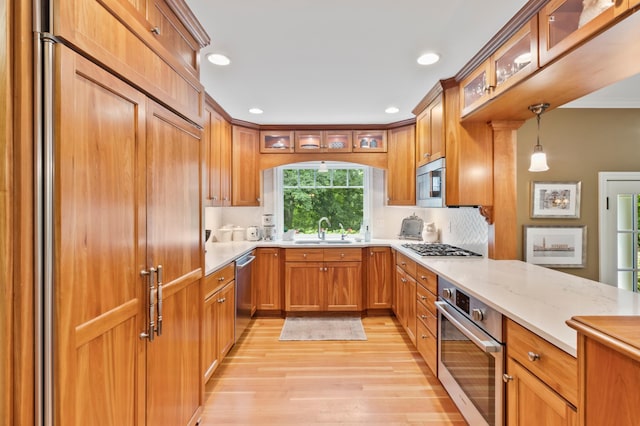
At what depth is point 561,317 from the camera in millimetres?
1230

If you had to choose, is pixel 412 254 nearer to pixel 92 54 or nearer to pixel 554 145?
pixel 554 145

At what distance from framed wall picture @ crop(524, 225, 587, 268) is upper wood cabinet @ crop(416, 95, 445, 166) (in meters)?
0.99

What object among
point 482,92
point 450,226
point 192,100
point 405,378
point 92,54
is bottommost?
point 405,378

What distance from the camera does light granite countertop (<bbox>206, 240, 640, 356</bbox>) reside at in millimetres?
1186

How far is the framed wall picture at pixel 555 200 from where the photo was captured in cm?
250

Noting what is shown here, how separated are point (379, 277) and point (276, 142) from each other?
2.16 metres

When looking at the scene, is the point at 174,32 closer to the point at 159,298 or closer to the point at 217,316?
the point at 159,298

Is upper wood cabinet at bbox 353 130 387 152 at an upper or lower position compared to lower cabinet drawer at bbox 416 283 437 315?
upper

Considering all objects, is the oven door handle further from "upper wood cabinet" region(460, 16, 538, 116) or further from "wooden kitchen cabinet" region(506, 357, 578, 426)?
"upper wood cabinet" region(460, 16, 538, 116)

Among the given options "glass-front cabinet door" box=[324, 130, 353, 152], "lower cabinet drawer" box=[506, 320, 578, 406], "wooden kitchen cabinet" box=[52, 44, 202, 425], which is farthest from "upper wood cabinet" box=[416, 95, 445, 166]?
"wooden kitchen cabinet" box=[52, 44, 202, 425]

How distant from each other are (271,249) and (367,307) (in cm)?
137

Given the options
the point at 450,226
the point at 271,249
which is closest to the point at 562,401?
the point at 450,226

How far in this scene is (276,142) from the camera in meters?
3.97

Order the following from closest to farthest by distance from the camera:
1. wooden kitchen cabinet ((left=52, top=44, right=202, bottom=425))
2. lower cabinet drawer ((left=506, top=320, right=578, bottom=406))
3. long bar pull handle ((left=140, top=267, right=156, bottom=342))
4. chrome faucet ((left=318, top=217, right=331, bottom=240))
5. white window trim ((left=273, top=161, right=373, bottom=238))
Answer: wooden kitchen cabinet ((left=52, top=44, right=202, bottom=425))
lower cabinet drawer ((left=506, top=320, right=578, bottom=406))
long bar pull handle ((left=140, top=267, right=156, bottom=342))
chrome faucet ((left=318, top=217, right=331, bottom=240))
white window trim ((left=273, top=161, right=373, bottom=238))
